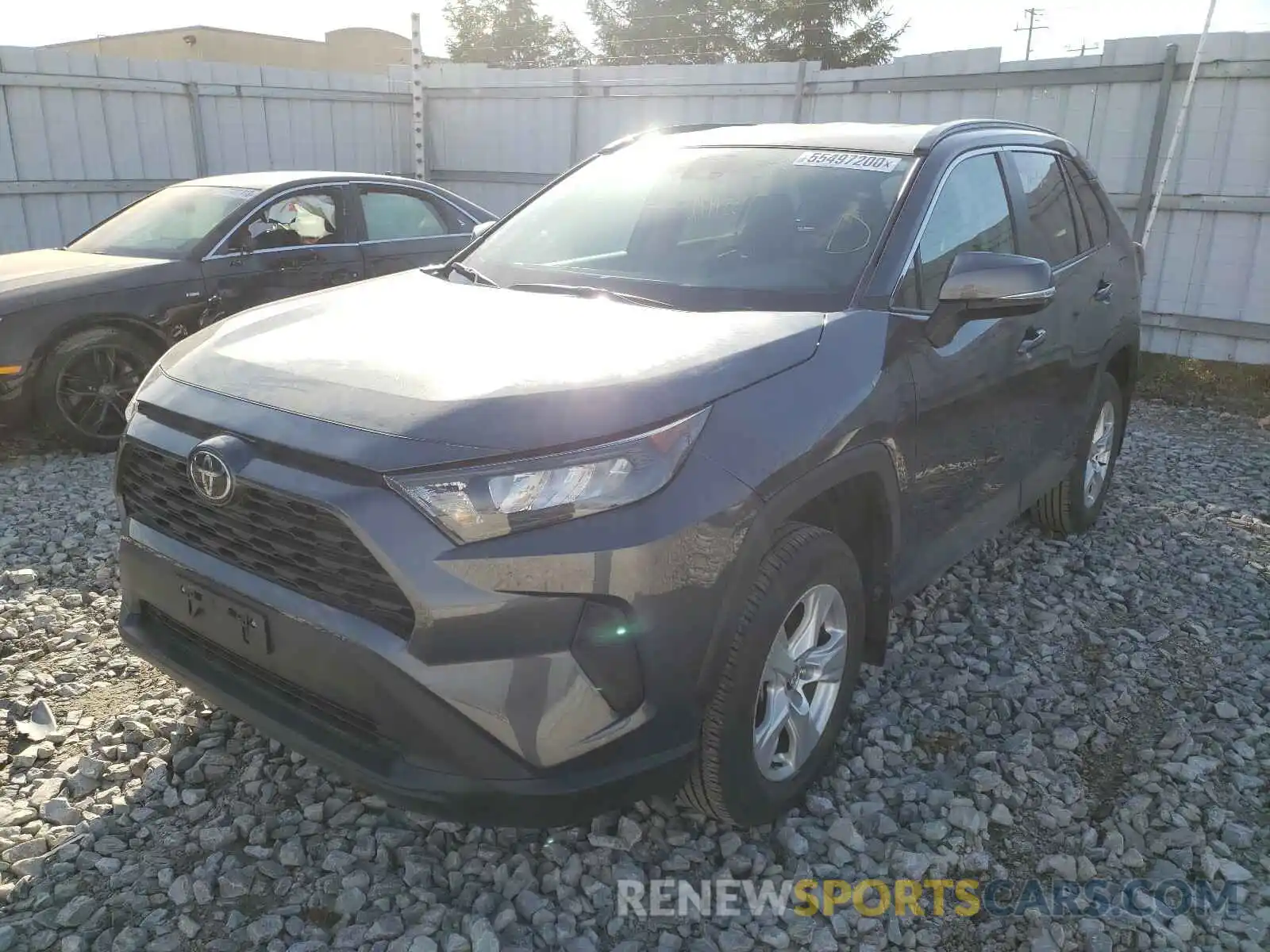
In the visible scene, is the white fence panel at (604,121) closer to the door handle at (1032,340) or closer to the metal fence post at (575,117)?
the metal fence post at (575,117)

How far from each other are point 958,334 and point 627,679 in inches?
64.8

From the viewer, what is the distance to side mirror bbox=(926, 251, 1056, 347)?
8.99ft

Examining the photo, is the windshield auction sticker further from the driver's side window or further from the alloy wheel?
the driver's side window

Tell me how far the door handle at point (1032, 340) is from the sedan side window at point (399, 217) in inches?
189

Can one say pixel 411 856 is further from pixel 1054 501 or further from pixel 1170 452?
pixel 1170 452

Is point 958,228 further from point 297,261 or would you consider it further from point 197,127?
point 197,127

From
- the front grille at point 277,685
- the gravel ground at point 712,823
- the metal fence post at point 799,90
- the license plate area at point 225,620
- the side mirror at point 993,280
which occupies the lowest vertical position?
A: the gravel ground at point 712,823

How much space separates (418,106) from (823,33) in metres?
24.2

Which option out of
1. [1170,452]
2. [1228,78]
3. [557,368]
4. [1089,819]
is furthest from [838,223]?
[1228,78]

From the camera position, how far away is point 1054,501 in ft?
15.0

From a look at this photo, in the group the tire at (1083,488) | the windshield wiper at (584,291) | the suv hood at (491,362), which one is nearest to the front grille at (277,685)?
the suv hood at (491,362)

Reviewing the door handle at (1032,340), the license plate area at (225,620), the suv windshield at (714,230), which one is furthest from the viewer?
the door handle at (1032,340)

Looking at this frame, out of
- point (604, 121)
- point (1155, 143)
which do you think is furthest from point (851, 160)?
point (604, 121)

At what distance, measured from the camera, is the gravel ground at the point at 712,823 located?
2.29 metres
